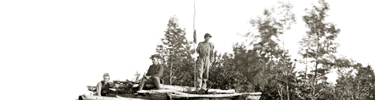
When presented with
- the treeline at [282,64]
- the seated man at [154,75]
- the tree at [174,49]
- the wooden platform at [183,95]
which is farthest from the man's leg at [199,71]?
the tree at [174,49]

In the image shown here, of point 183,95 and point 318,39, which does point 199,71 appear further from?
point 318,39

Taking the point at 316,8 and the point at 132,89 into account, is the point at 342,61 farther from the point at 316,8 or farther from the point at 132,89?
the point at 132,89

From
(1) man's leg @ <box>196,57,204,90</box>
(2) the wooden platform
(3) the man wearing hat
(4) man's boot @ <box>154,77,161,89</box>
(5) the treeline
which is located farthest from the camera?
(5) the treeline

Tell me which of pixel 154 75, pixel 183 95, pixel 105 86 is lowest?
pixel 183 95

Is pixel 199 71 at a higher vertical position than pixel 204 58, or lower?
lower

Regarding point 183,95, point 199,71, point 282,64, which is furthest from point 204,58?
point 282,64

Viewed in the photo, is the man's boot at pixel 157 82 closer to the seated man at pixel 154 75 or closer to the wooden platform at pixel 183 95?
the seated man at pixel 154 75

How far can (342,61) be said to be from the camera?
32.5 meters

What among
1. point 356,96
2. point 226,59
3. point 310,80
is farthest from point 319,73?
point 356,96

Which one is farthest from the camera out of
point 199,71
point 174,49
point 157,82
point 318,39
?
point 174,49

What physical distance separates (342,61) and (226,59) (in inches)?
474

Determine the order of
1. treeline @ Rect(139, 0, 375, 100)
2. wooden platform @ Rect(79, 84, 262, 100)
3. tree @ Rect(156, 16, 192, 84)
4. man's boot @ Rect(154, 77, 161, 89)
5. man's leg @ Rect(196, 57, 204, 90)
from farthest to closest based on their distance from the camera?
1. tree @ Rect(156, 16, 192, 84)
2. treeline @ Rect(139, 0, 375, 100)
3. man's leg @ Rect(196, 57, 204, 90)
4. man's boot @ Rect(154, 77, 161, 89)
5. wooden platform @ Rect(79, 84, 262, 100)

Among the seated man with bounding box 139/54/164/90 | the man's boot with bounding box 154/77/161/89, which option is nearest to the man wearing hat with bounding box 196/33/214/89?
the seated man with bounding box 139/54/164/90

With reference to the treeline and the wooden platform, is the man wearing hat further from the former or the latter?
the treeline
